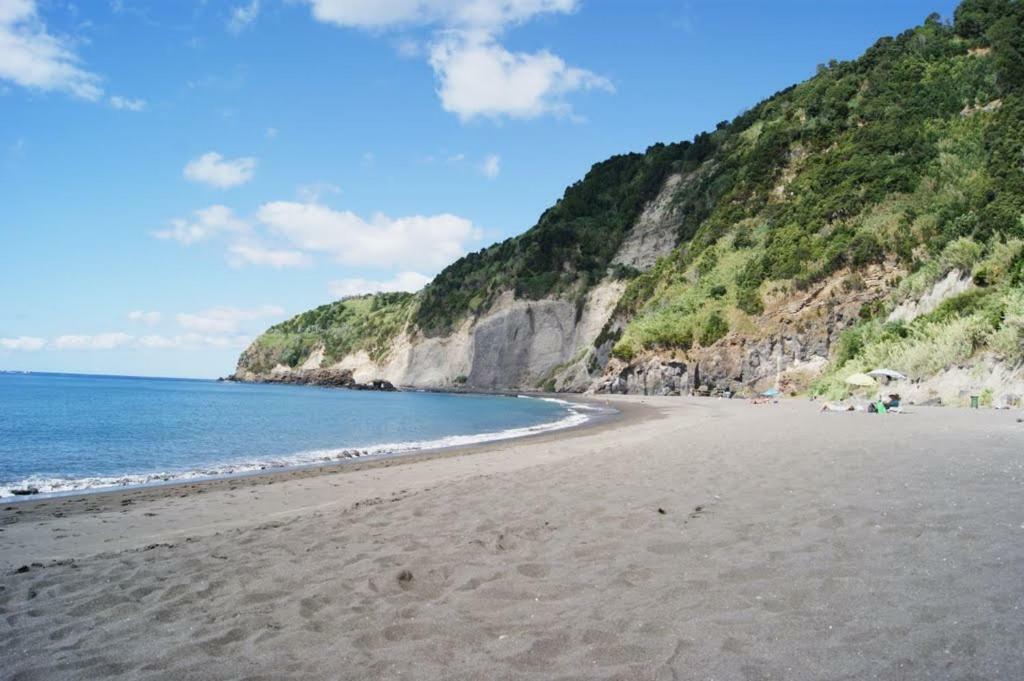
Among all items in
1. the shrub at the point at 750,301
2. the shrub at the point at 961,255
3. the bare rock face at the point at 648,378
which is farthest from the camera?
the bare rock face at the point at 648,378

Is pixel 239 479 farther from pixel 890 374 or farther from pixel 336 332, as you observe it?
pixel 336 332

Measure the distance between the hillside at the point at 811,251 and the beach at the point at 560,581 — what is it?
19.8 m

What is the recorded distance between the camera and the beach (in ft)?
12.1

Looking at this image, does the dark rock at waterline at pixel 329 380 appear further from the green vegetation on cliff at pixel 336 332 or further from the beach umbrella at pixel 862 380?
the beach umbrella at pixel 862 380

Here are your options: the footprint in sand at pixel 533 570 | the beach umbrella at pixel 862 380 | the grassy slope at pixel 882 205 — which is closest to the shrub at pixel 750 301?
the grassy slope at pixel 882 205

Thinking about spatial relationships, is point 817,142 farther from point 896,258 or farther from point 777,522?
point 777,522

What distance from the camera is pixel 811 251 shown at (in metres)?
48.8

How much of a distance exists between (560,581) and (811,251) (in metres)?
50.1

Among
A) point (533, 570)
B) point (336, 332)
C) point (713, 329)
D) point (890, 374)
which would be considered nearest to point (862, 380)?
point (890, 374)

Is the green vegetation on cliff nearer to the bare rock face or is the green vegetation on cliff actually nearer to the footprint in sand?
the bare rock face

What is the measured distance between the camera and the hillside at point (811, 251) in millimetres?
30656

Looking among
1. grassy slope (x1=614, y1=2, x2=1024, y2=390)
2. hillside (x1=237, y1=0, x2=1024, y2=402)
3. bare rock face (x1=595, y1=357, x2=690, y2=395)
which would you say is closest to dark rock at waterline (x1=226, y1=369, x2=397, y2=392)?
hillside (x1=237, y1=0, x2=1024, y2=402)

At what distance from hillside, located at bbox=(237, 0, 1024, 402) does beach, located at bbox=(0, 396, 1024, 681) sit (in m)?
19.8

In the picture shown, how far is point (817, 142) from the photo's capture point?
60.5 metres
